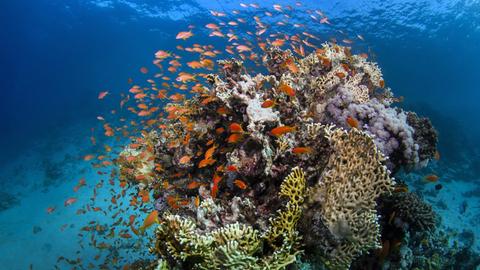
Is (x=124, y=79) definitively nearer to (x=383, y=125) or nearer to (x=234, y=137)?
(x=234, y=137)

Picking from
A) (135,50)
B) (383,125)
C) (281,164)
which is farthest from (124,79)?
(383,125)

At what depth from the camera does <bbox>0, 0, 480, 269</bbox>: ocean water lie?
742 inches

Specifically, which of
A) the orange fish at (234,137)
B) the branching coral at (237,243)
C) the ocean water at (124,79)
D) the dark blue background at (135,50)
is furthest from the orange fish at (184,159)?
the dark blue background at (135,50)

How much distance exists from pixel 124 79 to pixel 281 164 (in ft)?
259

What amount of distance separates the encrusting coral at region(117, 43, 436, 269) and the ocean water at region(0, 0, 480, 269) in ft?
17.6

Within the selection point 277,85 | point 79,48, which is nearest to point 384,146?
point 277,85

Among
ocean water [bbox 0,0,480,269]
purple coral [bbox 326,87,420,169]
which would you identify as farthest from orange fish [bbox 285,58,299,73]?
ocean water [bbox 0,0,480,269]

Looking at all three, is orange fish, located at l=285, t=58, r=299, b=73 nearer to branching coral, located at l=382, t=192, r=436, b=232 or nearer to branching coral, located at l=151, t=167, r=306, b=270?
branching coral, located at l=151, t=167, r=306, b=270

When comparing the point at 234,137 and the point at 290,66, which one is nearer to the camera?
the point at 234,137

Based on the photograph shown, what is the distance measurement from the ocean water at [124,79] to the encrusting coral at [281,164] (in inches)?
212

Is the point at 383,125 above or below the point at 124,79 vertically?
above

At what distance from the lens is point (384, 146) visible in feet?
17.3

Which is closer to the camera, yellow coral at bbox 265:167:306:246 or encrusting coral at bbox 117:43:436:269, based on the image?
encrusting coral at bbox 117:43:436:269

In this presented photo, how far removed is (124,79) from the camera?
7594 centimetres
